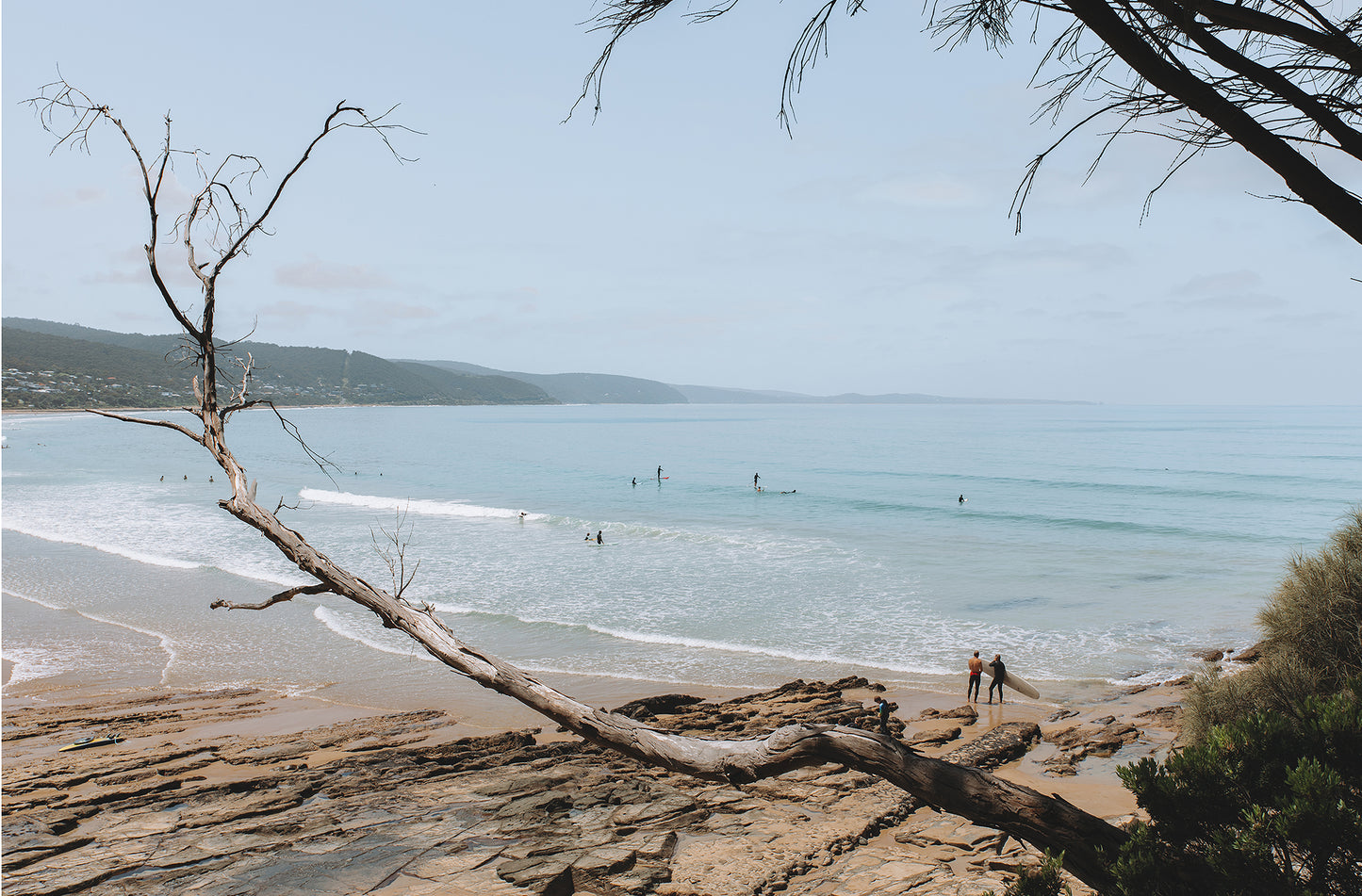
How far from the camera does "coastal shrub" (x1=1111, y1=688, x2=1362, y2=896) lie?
2.83 m

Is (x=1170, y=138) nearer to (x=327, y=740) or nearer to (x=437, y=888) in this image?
(x=437, y=888)

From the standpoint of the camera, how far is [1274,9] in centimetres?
266

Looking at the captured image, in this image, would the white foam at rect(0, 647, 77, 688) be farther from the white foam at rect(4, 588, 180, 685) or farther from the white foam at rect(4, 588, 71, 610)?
the white foam at rect(4, 588, 71, 610)

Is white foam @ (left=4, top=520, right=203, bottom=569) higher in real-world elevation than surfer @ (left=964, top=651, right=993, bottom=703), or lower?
lower

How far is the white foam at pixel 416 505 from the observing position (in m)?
36.6

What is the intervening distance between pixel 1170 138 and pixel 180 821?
400 inches

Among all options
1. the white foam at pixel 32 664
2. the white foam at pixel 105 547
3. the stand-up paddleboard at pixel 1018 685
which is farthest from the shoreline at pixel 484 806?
the white foam at pixel 105 547

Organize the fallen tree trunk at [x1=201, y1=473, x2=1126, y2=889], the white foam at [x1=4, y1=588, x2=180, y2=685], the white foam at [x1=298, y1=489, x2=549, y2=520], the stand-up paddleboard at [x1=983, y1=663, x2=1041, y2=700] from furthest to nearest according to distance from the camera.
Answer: the white foam at [x1=298, y1=489, x2=549, y2=520] → the white foam at [x1=4, y1=588, x2=180, y2=685] → the stand-up paddleboard at [x1=983, y1=663, x2=1041, y2=700] → the fallen tree trunk at [x1=201, y1=473, x2=1126, y2=889]

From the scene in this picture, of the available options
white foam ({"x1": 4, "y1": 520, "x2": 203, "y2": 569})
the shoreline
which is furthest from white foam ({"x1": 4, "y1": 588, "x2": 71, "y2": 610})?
the shoreline

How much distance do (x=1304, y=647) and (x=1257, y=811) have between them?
27.3 ft

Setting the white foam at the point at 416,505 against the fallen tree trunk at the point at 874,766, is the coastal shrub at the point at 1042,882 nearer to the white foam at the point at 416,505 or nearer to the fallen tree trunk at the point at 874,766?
the fallen tree trunk at the point at 874,766

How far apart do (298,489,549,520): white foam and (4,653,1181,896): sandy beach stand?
2374cm

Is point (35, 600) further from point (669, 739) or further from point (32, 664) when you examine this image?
point (669, 739)

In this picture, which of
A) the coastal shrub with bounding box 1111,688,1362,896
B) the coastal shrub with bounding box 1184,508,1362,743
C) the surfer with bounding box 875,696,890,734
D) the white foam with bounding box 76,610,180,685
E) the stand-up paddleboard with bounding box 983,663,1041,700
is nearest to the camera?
the coastal shrub with bounding box 1111,688,1362,896
